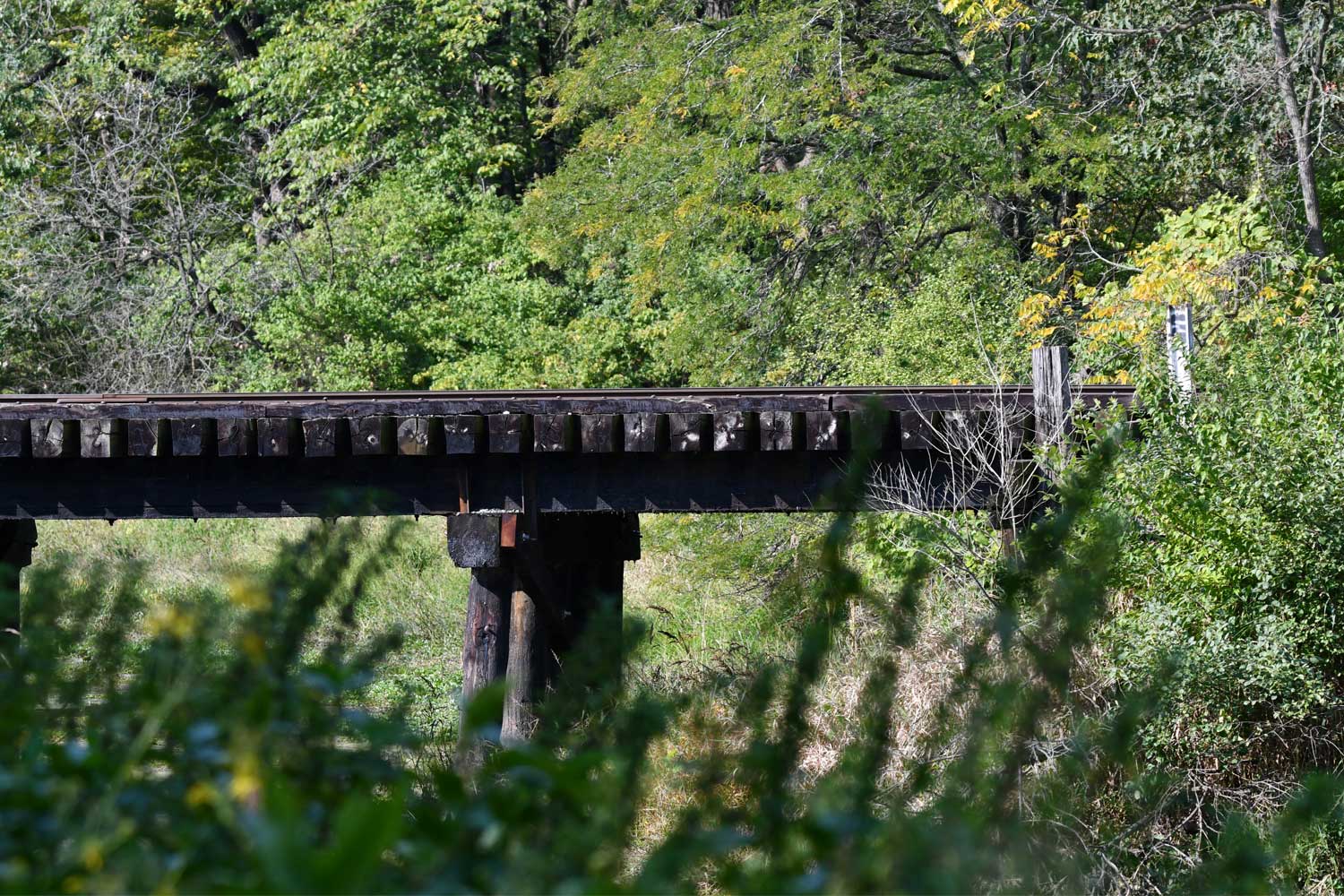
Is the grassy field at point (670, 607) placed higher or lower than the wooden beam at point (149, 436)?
lower

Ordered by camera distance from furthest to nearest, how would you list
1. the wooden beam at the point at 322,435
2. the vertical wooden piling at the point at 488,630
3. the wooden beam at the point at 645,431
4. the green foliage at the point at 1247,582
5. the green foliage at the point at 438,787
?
the vertical wooden piling at the point at 488,630, the green foliage at the point at 1247,582, the wooden beam at the point at 645,431, the wooden beam at the point at 322,435, the green foliage at the point at 438,787

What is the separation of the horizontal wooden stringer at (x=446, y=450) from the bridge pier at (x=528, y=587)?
20 cm

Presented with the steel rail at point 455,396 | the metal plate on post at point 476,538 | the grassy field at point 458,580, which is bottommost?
the grassy field at point 458,580

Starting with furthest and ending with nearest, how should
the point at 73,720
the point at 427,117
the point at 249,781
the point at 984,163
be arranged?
the point at 427,117
the point at 984,163
the point at 73,720
the point at 249,781

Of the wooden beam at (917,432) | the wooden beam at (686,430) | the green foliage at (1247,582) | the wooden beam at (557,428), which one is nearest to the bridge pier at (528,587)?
the wooden beam at (557,428)

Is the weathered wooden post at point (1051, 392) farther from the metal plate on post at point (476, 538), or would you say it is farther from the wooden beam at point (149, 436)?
the wooden beam at point (149, 436)

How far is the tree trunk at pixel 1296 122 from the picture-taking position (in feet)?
41.6

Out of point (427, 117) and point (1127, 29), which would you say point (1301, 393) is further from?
point (427, 117)

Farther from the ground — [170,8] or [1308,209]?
[170,8]

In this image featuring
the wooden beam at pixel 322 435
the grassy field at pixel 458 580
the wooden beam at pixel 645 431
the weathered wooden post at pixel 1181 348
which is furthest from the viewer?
the grassy field at pixel 458 580

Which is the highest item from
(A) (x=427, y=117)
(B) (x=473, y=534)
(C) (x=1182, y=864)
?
(A) (x=427, y=117)

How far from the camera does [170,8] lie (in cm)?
2558

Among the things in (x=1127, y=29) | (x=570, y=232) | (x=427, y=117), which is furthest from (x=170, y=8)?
(x=1127, y=29)

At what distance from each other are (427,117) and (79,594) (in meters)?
20.7
